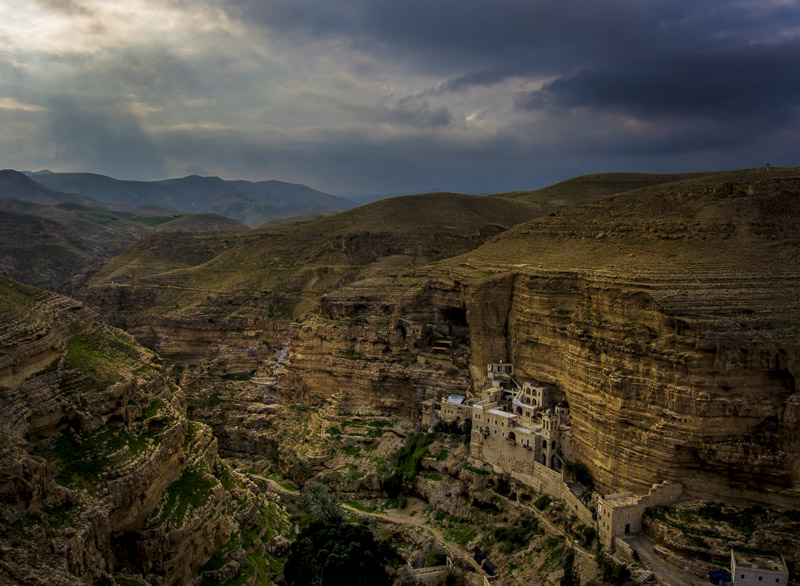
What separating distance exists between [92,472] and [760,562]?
96.1 feet

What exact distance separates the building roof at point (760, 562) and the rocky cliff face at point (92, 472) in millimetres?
23804

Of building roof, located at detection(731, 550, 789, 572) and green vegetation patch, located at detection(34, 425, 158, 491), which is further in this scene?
green vegetation patch, located at detection(34, 425, 158, 491)

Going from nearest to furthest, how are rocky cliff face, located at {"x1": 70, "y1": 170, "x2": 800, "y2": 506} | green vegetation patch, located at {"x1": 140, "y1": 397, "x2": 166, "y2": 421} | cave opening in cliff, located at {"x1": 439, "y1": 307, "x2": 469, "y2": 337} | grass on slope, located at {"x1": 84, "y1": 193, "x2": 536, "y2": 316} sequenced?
rocky cliff face, located at {"x1": 70, "y1": 170, "x2": 800, "y2": 506} < green vegetation patch, located at {"x1": 140, "y1": 397, "x2": 166, "y2": 421} < cave opening in cliff, located at {"x1": 439, "y1": 307, "x2": 469, "y2": 337} < grass on slope, located at {"x1": 84, "y1": 193, "x2": 536, "y2": 316}

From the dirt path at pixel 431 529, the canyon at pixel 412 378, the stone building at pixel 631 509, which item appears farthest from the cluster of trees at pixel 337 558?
the stone building at pixel 631 509

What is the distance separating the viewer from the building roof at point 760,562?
24391mm

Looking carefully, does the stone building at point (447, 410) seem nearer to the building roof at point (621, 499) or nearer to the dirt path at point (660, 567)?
the building roof at point (621, 499)

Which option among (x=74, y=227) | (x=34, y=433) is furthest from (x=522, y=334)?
(x=74, y=227)

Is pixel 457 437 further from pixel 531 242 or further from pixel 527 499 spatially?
pixel 531 242

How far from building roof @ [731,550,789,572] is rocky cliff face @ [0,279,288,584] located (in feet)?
78.1

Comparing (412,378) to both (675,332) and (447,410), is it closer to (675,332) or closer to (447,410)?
(447,410)

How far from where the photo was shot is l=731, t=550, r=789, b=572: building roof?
80.0 ft

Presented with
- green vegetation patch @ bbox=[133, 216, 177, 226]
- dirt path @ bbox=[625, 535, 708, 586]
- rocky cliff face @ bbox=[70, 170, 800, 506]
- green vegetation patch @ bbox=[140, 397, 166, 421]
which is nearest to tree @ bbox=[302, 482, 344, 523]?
rocky cliff face @ bbox=[70, 170, 800, 506]

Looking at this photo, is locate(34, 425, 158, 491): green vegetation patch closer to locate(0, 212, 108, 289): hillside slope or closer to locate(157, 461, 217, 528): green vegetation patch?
locate(157, 461, 217, 528): green vegetation patch

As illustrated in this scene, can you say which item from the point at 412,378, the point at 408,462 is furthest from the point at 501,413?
the point at 412,378
